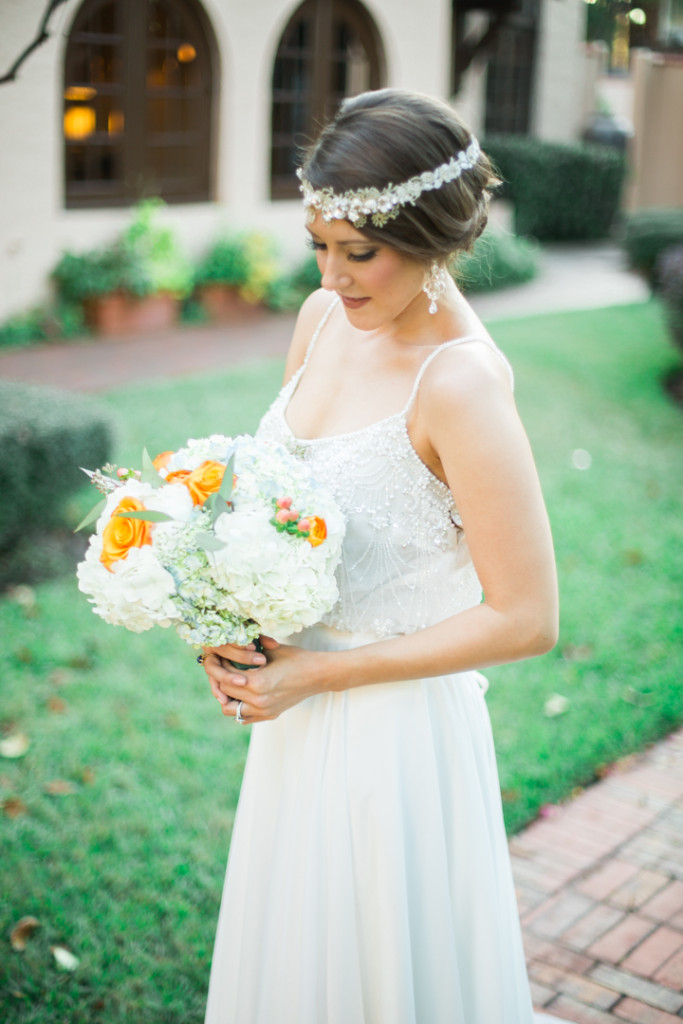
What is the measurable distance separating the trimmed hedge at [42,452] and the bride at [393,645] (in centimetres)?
318

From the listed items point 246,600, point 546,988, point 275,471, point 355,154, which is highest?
point 355,154

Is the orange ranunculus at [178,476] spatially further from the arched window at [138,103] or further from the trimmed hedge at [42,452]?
the arched window at [138,103]

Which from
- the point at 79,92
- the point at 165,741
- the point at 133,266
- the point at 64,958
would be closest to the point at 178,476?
the point at 64,958

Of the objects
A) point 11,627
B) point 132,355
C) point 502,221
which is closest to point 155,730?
point 11,627

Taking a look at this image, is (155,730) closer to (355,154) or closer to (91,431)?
(91,431)

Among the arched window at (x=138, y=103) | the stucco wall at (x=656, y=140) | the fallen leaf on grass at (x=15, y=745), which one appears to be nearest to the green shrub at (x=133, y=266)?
the arched window at (x=138, y=103)

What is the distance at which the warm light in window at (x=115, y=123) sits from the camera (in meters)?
11.0

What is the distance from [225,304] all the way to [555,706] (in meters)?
8.19

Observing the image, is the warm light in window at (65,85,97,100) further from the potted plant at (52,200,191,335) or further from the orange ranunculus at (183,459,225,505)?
the orange ranunculus at (183,459,225,505)

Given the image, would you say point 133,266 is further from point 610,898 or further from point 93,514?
point 93,514

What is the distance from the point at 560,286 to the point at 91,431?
10.1 metres

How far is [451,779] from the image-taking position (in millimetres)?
2242

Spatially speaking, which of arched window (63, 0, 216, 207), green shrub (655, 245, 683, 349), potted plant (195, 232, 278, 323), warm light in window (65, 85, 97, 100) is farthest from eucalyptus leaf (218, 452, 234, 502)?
potted plant (195, 232, 278, 323)

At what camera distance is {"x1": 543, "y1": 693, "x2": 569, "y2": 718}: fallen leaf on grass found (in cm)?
453
